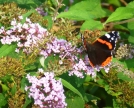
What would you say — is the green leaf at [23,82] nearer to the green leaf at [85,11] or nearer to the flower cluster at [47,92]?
the flower cluster at [47,92]

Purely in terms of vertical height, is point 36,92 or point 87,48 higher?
point 87,48

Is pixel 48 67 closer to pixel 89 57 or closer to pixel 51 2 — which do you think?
pixel 89 57

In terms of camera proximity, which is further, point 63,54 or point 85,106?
point 85,106

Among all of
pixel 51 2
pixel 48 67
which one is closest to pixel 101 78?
pixel 48 67

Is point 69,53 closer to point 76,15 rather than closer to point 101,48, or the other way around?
point 101,48

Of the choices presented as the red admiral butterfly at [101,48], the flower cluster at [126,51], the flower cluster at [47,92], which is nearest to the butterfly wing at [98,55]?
the red admiral butterfly at [101,48]

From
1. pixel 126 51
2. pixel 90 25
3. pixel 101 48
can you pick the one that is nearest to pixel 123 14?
pixel 90 25

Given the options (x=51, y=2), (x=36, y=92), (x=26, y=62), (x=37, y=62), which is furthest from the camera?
(x=51, y=2)

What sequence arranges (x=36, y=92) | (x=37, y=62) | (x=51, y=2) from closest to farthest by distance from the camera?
1. (x=36, y=92)
2. (x=37, y=62)
3. (x=51, y=2)
